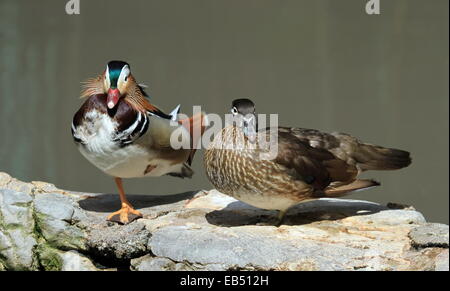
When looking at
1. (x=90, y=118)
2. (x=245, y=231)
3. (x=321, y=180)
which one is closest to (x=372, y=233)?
(x=321, y=180)

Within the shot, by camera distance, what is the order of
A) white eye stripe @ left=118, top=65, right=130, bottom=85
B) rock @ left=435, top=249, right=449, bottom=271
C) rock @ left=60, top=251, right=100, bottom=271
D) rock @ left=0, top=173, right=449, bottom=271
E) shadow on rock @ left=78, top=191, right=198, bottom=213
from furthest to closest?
shadow on rock @ left=78, top=191, right=198, bottom=213
white eye stripe @ left=118, top=65, right=130, bottom=85
rock @ left=60, top=251, right=100, bottom=271
rock @ left=0, top=173, right=449, bottom=271
rock @ left=435, top=249, right=449, bottom=271

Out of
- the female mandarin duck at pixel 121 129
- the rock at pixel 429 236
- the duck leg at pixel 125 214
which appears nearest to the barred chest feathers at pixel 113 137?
the female mandarin duck at pixel 121 129

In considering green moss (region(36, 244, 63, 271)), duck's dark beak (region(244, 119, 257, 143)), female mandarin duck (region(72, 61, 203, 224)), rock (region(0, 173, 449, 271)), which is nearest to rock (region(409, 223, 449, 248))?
rock (region(0, 173, 449, 271))

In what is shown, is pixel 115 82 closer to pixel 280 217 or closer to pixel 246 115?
pixel 246 115

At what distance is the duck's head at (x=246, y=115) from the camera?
8.98ft

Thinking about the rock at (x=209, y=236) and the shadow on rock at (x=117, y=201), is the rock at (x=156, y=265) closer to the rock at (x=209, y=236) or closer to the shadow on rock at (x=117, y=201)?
the rock at (x=209, y=236)

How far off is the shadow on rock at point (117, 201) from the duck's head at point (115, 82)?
0.54m

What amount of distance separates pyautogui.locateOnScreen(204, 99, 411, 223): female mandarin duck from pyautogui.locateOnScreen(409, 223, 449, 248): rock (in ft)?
0.94

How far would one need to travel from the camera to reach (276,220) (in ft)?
9.68

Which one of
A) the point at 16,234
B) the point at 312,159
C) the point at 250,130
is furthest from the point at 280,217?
the point at 16,234

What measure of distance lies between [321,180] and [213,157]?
0.42m

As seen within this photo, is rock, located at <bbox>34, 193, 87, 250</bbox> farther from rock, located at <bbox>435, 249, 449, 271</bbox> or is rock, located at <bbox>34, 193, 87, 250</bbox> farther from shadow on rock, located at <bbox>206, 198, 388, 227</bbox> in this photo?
rock, located at <bbox>435, 249, 449, 271</bbox>

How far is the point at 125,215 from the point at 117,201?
326mm

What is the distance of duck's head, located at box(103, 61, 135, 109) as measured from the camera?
115 inches
